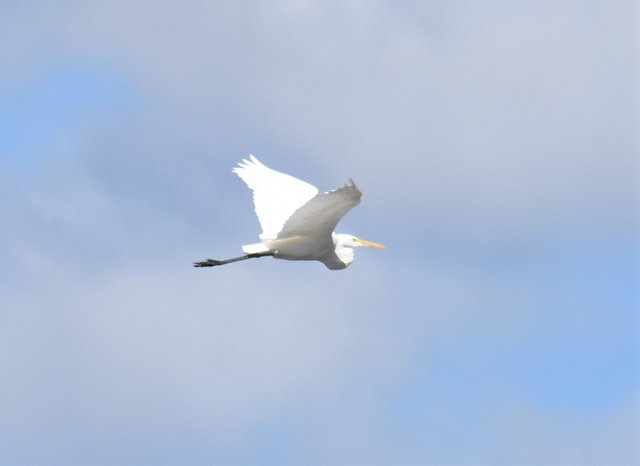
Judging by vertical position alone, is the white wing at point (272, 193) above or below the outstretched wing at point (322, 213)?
above

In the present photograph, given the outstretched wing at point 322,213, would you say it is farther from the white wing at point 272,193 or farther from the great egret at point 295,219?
the white wing at point 272,193

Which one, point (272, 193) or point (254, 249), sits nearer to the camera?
point (254, 249)

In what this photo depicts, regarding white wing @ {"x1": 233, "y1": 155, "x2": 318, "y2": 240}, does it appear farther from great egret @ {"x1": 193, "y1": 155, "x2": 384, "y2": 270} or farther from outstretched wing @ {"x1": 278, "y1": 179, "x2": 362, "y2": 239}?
outstretched wing @ {"x1": 278, "y1": 179, "x2": 362, "y2": 239}

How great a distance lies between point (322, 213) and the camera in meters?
27.1

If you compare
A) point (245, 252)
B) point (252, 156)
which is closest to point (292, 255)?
point (245, 252)

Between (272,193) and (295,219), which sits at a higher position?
(272,193)

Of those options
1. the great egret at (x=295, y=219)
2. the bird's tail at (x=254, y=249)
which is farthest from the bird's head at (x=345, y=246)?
the bird's tail at (x=254, y=249)

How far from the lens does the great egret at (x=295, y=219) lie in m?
26.8

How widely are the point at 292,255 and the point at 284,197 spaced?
1969 millimetres

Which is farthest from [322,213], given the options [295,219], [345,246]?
[345,246]

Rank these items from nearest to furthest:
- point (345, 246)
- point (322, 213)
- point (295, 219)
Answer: point (322, 213) < point (295, 219) < point (345, 246)

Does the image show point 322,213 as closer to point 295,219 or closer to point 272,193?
point 295,219

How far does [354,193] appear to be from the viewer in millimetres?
25125

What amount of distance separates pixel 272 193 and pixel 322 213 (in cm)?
386
